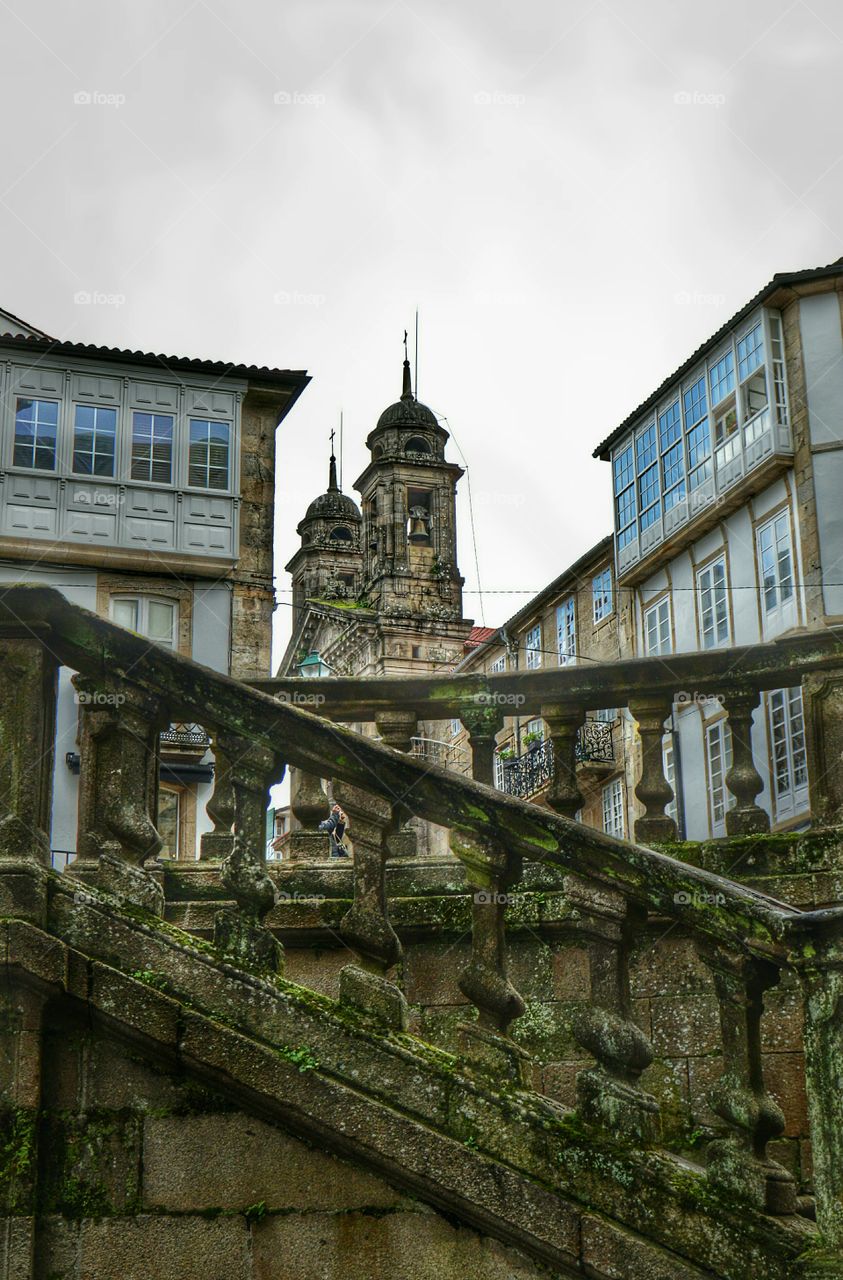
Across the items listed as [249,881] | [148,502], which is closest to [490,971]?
[249,881]

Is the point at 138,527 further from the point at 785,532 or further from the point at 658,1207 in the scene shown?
the point at 658,1207

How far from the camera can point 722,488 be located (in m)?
35.2

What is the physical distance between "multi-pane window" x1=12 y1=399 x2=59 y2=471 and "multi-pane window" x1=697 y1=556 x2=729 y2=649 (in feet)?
48.0

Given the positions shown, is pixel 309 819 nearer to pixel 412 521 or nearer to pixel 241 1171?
pixel 241 1171

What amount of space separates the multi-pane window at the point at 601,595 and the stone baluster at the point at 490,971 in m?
40.0

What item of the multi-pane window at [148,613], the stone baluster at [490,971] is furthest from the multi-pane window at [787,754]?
the stone baluster at [490,971]

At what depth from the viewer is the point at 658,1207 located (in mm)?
5094

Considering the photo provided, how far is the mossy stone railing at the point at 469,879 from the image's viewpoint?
522 centimetres

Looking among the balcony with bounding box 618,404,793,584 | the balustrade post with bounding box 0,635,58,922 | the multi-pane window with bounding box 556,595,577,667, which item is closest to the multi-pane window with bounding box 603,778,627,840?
the multi-pane window with bounding box 556,595,577,667

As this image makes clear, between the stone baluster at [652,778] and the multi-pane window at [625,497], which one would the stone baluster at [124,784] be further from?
the multi-pane window at [625,497]

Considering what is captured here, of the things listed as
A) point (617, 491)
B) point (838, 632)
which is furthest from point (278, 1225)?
point (617, 491)

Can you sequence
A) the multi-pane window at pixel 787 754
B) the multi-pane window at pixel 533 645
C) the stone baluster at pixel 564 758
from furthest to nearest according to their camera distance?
the multi-pane window at pixel 533 645, the multi-pane window at pixel 787 754, the stone baluster at pixel 564 758

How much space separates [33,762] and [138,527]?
97.7 feet

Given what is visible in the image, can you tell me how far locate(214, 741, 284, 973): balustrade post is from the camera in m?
5.52
